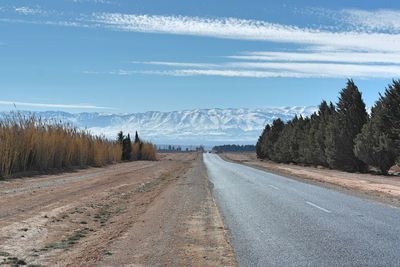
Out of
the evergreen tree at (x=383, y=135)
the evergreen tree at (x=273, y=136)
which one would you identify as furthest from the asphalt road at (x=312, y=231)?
the evergreen tree at (x=273, y=136)

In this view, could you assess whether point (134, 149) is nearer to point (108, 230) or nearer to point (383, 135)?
point (383, 135)

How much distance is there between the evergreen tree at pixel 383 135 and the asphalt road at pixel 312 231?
19671mm

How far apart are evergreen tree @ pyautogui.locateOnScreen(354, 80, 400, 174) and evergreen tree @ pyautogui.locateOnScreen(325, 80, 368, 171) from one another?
4.26m

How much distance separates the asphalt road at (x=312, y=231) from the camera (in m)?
8.66

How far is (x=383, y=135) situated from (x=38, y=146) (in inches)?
926

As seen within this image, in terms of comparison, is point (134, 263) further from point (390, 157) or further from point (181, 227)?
point (390, 157)

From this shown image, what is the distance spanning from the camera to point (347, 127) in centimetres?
4594

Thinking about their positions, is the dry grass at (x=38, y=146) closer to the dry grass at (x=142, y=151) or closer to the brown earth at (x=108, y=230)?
the brown earth at (x=108, y=230)

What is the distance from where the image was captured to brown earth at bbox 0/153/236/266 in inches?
350

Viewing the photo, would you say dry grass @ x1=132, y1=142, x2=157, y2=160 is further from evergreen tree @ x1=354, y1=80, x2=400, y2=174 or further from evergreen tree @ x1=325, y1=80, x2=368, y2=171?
evergreen tree @ x1=354, y1=80, x2=400, y2=174

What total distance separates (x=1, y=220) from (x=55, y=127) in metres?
28.7

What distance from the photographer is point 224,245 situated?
1012 cm

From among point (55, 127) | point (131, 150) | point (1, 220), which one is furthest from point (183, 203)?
point (131, 150)

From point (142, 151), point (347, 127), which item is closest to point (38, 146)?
point (347, 127)
